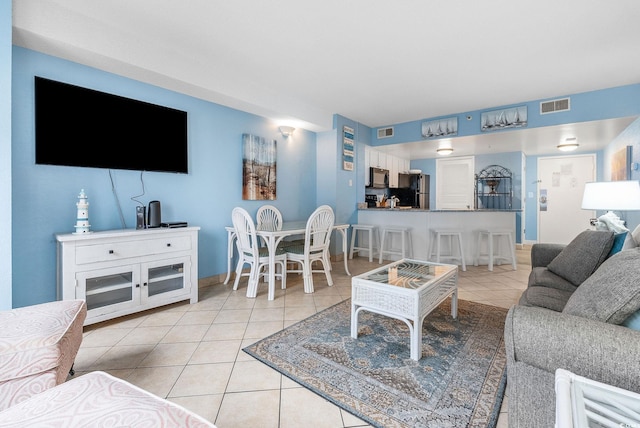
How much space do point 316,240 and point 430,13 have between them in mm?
2356

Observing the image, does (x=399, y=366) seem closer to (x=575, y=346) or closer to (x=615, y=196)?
(x=575, y=346)

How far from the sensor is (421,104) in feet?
14.2

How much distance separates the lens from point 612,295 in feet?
3.41

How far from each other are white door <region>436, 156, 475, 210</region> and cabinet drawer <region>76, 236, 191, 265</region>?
6091mm

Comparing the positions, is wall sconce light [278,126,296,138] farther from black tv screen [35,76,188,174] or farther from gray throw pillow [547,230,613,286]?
gray throw pillow [547,230,613,286]

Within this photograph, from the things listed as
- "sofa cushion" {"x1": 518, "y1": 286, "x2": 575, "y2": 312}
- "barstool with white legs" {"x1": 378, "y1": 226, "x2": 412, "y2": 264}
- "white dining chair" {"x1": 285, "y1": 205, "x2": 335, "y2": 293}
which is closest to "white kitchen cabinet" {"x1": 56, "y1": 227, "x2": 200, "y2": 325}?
"white dining chair" {"x1": 285, "y1": 205, "x2": 335, "y2": 293}

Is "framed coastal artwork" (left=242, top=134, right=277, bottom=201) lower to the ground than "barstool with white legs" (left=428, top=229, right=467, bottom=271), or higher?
higher

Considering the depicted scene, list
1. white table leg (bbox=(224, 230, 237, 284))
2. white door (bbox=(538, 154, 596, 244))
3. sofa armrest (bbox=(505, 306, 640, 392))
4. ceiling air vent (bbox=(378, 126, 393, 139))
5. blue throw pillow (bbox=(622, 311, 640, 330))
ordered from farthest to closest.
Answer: white door (bbox=(538, 154, 596, 244)) → ceiling air vent (bbox=(378, 126, 393, 139)) → white table leg (bbox=(224, 230, 237, 284)) → blue throw pillow (bbox=(622, 311, 640, 330)) → sofa armrest (bbox=(505, 306, 640, 392))

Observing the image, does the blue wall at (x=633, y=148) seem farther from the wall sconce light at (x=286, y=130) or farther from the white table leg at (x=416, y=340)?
the wall sconce light at (x=286, y=130)

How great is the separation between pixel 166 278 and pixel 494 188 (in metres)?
6.71

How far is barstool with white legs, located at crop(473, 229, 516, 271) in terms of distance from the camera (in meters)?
4.33

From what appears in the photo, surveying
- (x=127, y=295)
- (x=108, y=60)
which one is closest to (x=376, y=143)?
(x=108, y=60)

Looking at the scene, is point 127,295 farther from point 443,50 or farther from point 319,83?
point 443,50

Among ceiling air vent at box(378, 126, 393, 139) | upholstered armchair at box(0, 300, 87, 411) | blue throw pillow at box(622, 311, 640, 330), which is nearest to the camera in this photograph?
blue throw pillow at box(622, 311, 640, 330)
